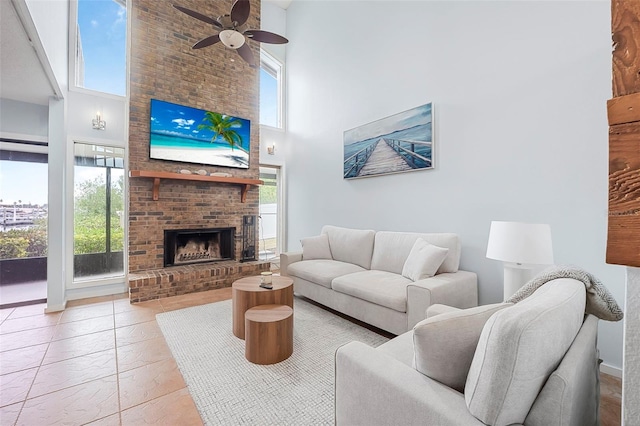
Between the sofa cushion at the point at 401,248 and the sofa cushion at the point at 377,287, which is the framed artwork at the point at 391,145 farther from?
the sofa cushion at the point at 377,287

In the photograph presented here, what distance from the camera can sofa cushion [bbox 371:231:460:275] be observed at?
274 cm

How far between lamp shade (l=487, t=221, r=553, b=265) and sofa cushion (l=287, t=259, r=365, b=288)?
161 cm

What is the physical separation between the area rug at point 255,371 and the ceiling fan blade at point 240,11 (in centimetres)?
300

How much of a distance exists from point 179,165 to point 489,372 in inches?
182

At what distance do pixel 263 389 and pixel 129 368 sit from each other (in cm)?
109

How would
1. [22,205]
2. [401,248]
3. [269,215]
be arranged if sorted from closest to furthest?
[401,248] → [22,205] → [269,215]

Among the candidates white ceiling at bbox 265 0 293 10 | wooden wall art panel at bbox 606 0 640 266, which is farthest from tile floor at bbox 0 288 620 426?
white ceiling at bbox 265 0 293 10

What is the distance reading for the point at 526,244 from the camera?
1996mm

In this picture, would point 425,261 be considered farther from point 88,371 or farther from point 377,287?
point 88,371

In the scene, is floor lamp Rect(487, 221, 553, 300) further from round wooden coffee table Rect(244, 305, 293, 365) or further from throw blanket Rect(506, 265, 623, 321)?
round wooden coffee table Rect(244, 305, 293, 365)

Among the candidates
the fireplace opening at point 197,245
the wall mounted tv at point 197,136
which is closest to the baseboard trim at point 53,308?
the fireplace opening at point 197,245

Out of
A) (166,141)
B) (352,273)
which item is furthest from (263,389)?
(166,141)

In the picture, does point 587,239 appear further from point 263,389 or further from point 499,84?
point 263,389

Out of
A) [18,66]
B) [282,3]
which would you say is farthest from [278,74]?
[18,66]
